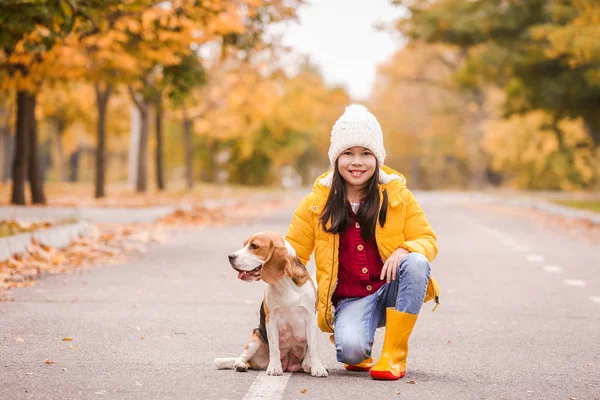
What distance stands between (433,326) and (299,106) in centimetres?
5134

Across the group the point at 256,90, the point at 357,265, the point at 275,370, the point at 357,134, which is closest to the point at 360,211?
the point at 357,265

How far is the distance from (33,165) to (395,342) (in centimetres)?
2077

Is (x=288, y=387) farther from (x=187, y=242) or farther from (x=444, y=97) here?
(x=444, y=97)

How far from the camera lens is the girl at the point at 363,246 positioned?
6.02 m

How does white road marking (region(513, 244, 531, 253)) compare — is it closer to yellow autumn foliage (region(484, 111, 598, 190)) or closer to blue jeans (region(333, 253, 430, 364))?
blue jeans (region(333, 253, 430, 364))

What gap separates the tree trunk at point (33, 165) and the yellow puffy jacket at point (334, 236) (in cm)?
1954

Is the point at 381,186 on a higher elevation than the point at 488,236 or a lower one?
higher

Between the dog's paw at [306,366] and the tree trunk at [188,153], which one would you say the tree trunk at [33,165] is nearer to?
the tree trunk at [188,153]

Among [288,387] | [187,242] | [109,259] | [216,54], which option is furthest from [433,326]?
[216,54]

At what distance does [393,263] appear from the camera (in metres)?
6.02

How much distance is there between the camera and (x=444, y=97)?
7662 cm

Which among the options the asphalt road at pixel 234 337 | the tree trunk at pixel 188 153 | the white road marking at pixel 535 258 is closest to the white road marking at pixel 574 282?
the asphalt road at pixel 234 337

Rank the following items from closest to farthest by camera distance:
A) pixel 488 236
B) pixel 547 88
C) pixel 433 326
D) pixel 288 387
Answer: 1. pixel 288 387
2. pixel 433 326
3. pixel 488 236
4. pixel 547 88

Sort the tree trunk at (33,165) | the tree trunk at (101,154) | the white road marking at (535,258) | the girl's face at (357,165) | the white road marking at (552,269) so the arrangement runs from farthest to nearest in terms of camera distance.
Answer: the tree trunk at (101,154), the tree trunk at (33,165), the white road marking at (535,258), the white road marking at (552,269), the girl's face at (357,165)
